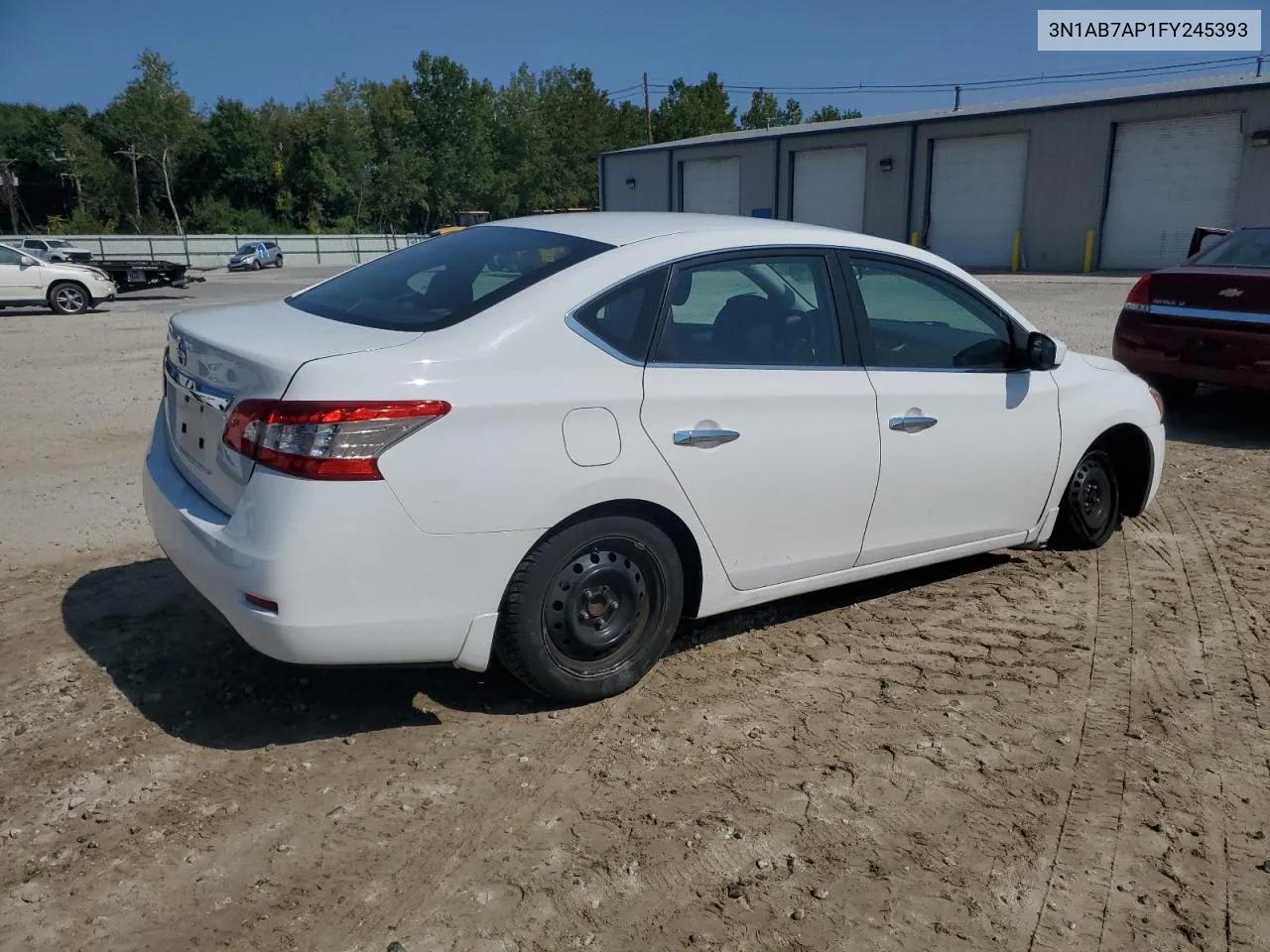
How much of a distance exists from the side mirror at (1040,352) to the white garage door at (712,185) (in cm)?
3665

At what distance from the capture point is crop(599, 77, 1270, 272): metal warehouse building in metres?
27.1

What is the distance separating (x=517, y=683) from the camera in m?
3.80

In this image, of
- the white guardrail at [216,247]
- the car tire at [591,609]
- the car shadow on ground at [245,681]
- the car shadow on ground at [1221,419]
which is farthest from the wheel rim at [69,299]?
the white guardrail at [216,247]

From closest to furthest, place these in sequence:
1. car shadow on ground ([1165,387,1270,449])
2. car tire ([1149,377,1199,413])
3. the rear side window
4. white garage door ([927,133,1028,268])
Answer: the rear side window
car shadow on ground ([1165,387,1270,449])
car tire ([1149,377,1199,413])
white garage door ([927,133,1028,268])

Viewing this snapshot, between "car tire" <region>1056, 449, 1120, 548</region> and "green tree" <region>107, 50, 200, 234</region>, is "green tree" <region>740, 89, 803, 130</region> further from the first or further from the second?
"car tire" <region>1056, 449, 1120, 548</region>

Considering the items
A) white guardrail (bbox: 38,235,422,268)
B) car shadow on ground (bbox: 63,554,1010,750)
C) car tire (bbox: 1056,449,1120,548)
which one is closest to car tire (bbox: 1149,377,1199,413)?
car tire (bbox: 1056,449,1120,548)

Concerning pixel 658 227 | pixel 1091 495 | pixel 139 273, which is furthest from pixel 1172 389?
pixel 139 273

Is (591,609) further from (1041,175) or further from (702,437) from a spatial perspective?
(1041,175)

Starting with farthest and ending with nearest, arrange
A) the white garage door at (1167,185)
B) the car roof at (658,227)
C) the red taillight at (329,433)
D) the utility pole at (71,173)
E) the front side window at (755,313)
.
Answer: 1. the utility pole at (71,173)
2. the white garage door at (1167,185)
3. the car roof at (658,227)
4. the front side window at (755,313)
5. the red taillight at (329,433)

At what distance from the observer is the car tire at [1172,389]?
9.08 m

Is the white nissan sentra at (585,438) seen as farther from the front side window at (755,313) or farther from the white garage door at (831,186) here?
the white garage door at (831,186)

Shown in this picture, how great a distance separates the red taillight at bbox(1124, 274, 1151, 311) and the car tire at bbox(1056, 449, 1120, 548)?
3455 millimetres

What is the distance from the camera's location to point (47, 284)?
19219mm

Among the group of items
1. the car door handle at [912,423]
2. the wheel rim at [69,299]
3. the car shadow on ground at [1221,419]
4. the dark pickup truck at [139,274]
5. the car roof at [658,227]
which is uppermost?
the car roof at [658,227]
